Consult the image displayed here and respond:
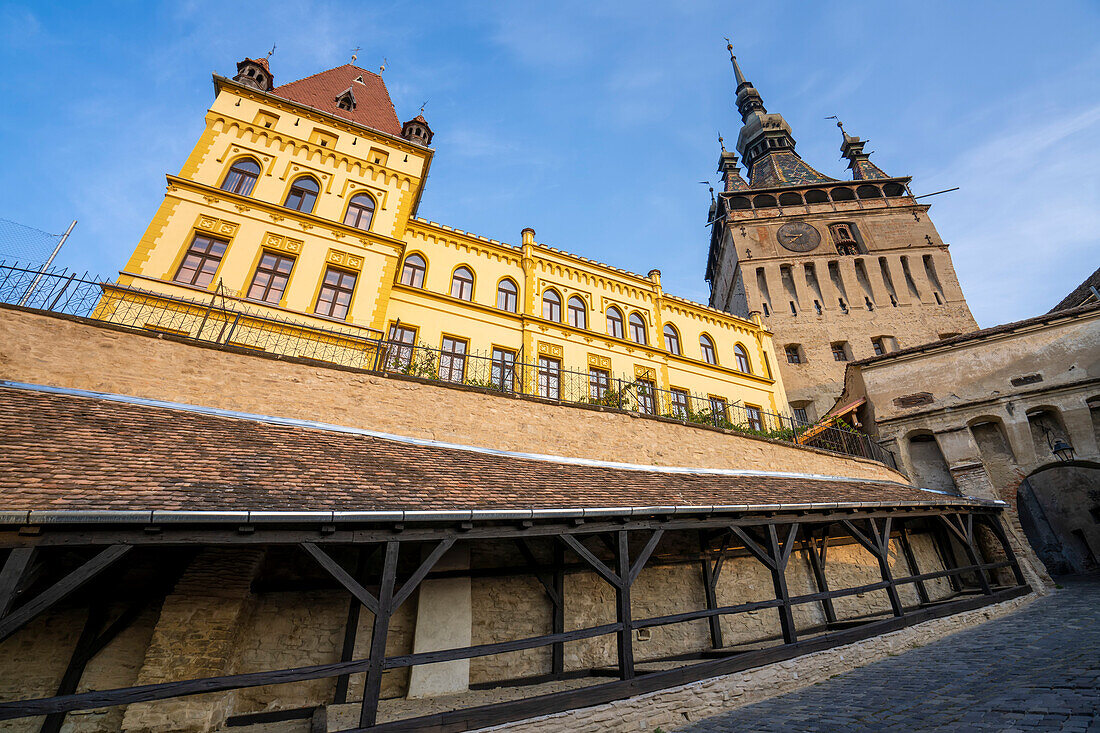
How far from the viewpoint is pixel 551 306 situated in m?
18.7

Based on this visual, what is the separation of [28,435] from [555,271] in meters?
16.0

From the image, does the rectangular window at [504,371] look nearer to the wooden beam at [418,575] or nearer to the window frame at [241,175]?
the window frame at [241,175]

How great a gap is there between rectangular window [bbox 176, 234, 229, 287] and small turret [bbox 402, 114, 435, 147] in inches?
320

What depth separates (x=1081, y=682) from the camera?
5.18 meters

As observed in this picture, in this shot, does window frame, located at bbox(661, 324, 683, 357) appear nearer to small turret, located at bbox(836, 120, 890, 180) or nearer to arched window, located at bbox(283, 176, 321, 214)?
arched window, located at bbox(283, 176, 321, 214)

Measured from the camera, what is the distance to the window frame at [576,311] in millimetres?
18728

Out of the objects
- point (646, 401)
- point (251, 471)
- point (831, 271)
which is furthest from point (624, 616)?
point (831, 271)

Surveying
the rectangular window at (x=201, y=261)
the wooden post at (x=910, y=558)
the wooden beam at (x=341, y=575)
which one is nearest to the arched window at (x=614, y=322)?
the wooden post at (x=910, y=558)

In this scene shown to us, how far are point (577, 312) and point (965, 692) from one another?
50.8ft

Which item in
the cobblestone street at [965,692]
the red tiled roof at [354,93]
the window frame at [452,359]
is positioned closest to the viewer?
the cobblestone street at [965,692]

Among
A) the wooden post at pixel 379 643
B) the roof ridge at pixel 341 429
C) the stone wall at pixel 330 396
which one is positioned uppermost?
the stone wall at pixel 330 396

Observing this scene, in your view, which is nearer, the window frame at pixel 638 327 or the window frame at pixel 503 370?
the window frame at pixel 503 370

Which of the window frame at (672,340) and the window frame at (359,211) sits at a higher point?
the window frame at (359,211)

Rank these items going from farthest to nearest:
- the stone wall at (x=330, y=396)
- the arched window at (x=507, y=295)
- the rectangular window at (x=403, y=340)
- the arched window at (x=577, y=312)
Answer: the arched window at (x=577, y=312) < the arched window at (x=507, y=295) < the rectangular window at (x=403, y=340) < the stone wall at (x=330, y=396)
